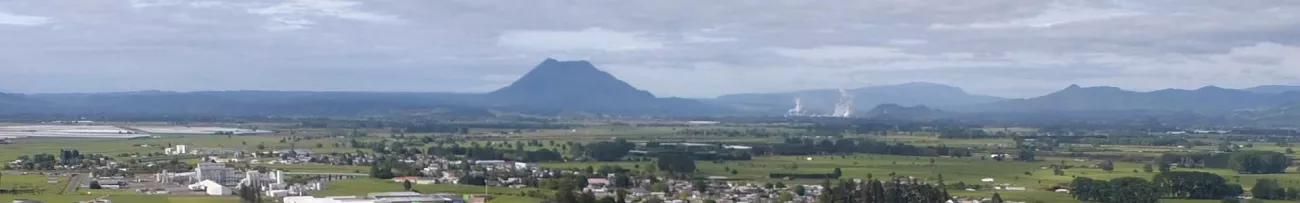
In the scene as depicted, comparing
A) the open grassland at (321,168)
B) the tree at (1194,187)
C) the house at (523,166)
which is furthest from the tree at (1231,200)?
the open grassland at (321,168)

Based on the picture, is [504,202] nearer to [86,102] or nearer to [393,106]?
[393,106]

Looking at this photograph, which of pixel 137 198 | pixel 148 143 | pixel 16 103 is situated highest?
pixel 16 103

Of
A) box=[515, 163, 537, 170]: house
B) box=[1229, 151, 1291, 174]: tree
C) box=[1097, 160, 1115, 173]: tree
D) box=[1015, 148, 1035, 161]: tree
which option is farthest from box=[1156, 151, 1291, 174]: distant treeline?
box=[515, 163, 537, 170]: house

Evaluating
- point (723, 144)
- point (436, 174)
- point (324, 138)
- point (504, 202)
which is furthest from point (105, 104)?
point (504, 202)

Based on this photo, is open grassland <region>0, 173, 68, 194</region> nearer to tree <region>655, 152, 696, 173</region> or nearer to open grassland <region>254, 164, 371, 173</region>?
open grassland <region>254, 164, 371, 173</region>

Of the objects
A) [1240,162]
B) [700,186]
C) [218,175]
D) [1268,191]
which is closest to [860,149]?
[1240,162]

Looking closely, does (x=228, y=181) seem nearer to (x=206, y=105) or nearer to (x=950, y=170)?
(x=950, y=170)

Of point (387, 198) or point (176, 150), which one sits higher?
point (176, 150)
